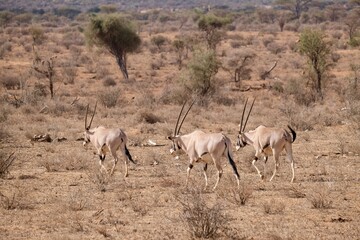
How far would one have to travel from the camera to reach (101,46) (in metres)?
37.8

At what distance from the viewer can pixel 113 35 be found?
37.1 metres

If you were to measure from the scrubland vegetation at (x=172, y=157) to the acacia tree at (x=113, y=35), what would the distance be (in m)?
0.20

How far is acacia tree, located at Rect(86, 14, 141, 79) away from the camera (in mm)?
37031

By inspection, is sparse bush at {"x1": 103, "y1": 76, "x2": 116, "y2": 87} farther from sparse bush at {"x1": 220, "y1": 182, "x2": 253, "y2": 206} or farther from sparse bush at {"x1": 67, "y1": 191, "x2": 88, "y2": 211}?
sparse bush at {"x1": 220, "y1": 182, "x2": 253, "y2": 206}

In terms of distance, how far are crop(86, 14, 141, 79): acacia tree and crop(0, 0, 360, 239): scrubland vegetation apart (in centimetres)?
20

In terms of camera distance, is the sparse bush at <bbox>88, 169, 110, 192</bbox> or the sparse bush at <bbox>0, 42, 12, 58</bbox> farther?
the sparse bush at <bbox>0, 42, 12, 58</bbox>

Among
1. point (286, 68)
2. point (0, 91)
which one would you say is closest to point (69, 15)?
point (286, 68)

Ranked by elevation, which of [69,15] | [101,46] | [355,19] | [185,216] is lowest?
[69,15]

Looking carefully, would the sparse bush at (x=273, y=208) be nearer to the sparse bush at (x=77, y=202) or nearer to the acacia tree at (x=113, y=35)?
the sparse bush at (x=77, y=202)

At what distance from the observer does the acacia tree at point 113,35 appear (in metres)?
37.0

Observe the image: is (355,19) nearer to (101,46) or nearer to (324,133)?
(101,46)

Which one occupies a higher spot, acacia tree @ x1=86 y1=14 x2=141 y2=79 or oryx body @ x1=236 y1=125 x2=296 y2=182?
oryx body @ x1=236 y1=125 x2=296 y2=182

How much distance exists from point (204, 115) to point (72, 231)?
49.2 feet

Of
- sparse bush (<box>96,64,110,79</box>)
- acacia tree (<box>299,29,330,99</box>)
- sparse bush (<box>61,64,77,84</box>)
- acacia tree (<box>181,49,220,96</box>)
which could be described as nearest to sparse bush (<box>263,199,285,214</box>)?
acacia tree (<box>181,49,220,96</box>)
